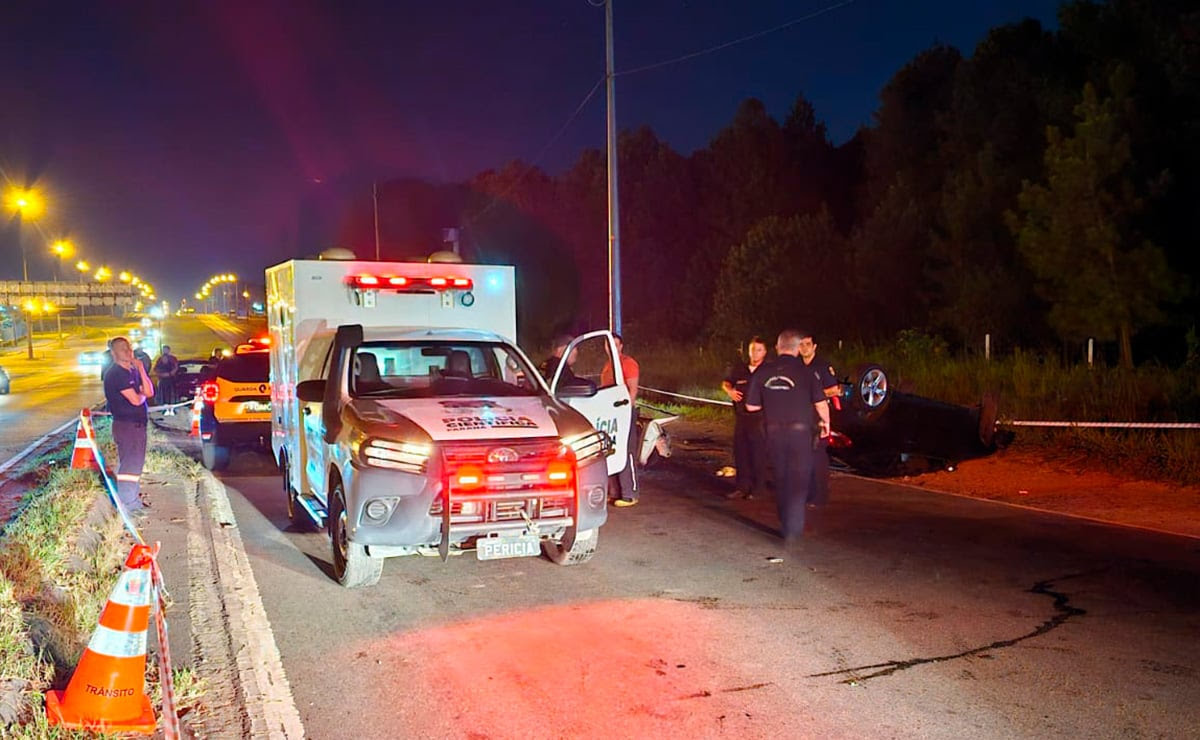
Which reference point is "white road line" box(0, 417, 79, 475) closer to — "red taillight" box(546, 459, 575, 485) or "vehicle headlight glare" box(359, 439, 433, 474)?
"vehicle headlight glare" box(359, 439, 433, 474)

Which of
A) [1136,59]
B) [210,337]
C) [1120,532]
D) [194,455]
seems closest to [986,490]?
[1120,532]

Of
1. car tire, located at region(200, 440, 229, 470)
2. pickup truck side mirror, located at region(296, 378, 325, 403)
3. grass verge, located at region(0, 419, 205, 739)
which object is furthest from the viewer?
car tire, located at region(200, 440, 229, 470)

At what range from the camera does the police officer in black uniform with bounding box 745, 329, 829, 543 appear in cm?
800

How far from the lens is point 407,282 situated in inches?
369

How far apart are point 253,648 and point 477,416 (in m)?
2.06

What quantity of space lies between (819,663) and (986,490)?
6.56 meters

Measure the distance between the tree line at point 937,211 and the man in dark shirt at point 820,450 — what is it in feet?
42.6

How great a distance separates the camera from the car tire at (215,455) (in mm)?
12796

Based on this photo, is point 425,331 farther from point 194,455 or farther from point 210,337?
point 210,337

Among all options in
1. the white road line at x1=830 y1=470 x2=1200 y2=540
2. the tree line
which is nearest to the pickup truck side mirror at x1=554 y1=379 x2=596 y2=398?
the white road line at x1=830 y1=470 x2=1200 y2=540

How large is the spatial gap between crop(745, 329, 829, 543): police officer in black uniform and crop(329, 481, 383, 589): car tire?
330 cm

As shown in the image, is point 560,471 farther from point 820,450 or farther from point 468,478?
point 820,450

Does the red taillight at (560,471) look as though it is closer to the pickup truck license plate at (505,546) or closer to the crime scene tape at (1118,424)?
the pickup truck license plate at (505,546)

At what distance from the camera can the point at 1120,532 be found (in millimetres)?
8562
